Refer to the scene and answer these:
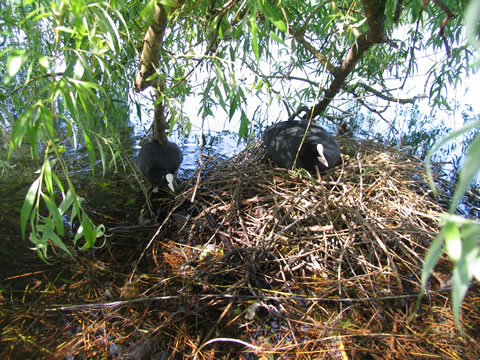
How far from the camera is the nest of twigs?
1175mm

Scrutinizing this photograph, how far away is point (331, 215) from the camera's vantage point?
5.80 ft

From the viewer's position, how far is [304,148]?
223cm

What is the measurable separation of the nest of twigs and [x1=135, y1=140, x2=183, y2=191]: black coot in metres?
0.42

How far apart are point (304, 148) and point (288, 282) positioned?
107 centimetres

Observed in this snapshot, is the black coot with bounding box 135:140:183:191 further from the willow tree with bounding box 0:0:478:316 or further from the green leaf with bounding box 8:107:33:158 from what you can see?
the green leaf with bounding box 8:107:33:158

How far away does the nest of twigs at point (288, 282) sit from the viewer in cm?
117

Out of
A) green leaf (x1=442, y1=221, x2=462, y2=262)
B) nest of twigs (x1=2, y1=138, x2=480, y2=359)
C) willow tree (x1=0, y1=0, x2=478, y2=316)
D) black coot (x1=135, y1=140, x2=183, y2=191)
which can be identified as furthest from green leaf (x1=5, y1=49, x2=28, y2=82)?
black coot (x1=135, y1=140, x2=183, y2=191)

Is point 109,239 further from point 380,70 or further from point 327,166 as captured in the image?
point 380,70

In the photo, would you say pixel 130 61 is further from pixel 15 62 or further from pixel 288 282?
pixel 288 282

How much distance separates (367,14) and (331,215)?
1132mm

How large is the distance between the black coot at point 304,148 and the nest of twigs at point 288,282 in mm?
139

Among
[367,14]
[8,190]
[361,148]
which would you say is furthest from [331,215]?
[8,190]

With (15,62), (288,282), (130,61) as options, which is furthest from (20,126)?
(130,61)

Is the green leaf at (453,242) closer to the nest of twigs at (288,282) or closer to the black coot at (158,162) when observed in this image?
the nest of twigs at (288,282)
